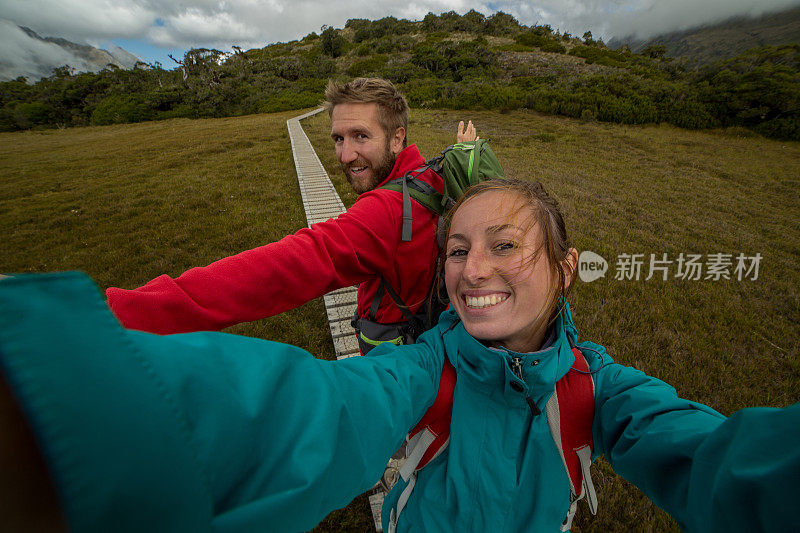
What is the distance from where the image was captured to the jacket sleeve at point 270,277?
1160mm

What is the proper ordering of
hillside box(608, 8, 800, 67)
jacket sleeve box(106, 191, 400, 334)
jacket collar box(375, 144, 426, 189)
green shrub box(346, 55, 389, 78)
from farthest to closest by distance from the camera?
hillside box(608, 8, 800, 67)
green shrub box(346, 55, 389, 78)
jacket collar box(375, 144, 426, 189)
jacket sleeve box(106, 191, 400, 334)

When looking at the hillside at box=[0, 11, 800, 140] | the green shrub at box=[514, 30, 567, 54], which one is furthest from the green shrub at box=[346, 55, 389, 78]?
the green shrub at box=[514, 30, 567, 54]

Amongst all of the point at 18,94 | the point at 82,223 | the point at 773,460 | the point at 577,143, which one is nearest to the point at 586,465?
the point at 773,460

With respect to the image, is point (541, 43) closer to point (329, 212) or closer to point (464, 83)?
point (464, 83)

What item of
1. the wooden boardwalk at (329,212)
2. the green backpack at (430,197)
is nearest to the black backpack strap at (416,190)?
the green backpack at (430,197)

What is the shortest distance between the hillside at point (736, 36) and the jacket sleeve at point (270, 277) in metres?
90.2

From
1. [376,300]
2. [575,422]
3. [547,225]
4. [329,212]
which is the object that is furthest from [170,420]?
[329,212]

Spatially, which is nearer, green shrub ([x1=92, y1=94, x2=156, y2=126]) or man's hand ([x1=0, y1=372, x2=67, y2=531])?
man's hand ([x1=0, y1=372, x2=67, y2=531])

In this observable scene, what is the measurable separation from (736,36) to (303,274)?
14234 centimetres

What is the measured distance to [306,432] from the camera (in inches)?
25.0

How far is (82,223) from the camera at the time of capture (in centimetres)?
854

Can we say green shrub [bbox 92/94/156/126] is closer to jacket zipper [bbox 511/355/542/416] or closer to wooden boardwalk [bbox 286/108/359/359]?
wooden boardwalk [bbox 286/108/359/359]

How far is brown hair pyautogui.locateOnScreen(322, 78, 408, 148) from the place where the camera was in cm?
231

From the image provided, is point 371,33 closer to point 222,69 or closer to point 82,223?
point 222,69
